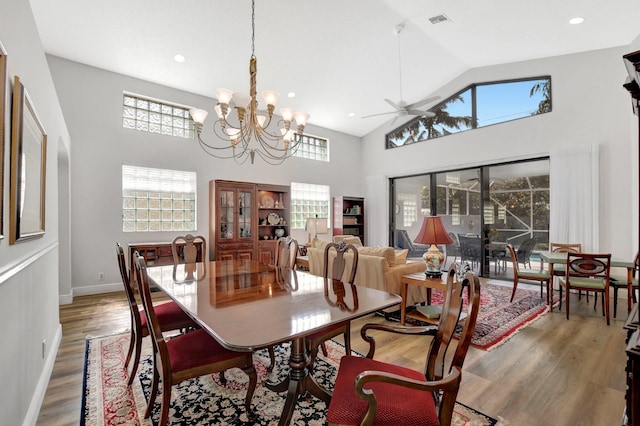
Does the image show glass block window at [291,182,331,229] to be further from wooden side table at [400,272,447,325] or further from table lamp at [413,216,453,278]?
table lamp at [413,216,453,278]

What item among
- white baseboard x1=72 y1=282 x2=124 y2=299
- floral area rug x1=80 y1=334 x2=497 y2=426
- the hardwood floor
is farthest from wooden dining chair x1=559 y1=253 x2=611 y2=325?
white baseboard x1=72 y1=282 x2=124 y2=299

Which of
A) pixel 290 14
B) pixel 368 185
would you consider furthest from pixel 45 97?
pixel 368 185

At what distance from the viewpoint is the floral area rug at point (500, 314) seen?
121 inches

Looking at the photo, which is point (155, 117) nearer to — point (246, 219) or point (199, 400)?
point (246, 219)

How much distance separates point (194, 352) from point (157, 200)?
4.32 metres

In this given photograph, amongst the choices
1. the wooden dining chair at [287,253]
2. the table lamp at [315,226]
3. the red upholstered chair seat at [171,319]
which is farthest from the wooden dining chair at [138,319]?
the table lamp at [315,226]

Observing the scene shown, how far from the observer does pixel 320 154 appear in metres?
7.71

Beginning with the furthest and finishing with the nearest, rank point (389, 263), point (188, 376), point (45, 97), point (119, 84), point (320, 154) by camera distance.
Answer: point (320, 154), point (119, 84), point (389, 263), point (45, 97), point (188, 376)

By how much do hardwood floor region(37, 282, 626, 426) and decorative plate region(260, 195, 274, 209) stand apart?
10.8ft

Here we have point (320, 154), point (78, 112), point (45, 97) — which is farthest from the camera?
point (320, 154)

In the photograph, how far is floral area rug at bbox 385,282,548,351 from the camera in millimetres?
3086

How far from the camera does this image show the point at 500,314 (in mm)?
3830

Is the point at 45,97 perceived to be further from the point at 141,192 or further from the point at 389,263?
the point at 389,263

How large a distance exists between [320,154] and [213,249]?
144 inches
